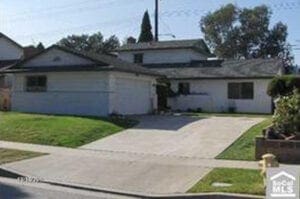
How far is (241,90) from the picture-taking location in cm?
3738

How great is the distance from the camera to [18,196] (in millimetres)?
10805

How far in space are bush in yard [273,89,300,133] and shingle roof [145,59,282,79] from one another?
18.1 meters

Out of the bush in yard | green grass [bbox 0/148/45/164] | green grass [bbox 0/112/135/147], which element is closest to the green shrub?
the bush in yard

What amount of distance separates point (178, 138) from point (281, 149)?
570 centimetres

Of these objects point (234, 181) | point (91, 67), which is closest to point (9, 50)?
point (91, 67)

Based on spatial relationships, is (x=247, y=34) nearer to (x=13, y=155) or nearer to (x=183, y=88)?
(x=183, y=88)

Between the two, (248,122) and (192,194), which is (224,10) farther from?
(192,194)

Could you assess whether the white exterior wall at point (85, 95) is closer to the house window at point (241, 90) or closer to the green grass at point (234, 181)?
the house window at point (241, 90)

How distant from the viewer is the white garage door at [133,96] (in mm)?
29531

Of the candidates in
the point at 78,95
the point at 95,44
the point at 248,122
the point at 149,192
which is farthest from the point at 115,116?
the point at 95,44

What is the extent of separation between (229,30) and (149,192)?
6050 centimetres

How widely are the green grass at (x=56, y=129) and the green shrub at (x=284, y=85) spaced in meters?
6.47

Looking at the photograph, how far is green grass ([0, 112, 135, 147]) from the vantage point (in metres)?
19.6

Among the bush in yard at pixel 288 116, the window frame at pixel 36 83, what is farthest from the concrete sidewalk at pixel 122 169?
the window frame at pixel 36 83
